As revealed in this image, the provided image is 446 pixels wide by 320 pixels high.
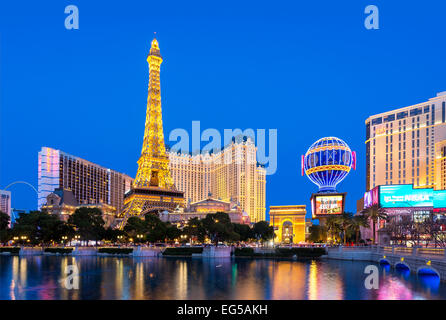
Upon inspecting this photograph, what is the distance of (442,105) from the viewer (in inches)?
5276

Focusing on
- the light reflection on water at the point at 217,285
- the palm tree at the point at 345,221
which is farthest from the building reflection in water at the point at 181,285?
the palm tree at the point at 345,221

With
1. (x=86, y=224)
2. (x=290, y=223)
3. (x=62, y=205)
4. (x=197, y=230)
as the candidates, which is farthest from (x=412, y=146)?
(x=62, y=205)

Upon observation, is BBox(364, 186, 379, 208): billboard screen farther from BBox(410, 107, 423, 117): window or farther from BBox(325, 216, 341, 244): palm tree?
BBox(410, 107, 423, 117): window

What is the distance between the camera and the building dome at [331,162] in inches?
3954

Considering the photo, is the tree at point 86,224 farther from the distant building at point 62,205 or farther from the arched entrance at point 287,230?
the arched entrance at point 287,230

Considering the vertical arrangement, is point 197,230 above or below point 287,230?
above

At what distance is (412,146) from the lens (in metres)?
139

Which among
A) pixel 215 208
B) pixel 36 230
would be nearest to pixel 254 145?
pixel 215 208

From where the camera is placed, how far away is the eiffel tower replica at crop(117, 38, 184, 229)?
388 ft

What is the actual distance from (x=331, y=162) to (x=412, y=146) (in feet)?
177

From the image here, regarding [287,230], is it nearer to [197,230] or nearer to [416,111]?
[197,230]
